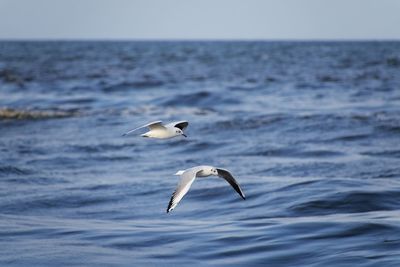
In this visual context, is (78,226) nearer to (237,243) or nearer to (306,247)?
(237,243)

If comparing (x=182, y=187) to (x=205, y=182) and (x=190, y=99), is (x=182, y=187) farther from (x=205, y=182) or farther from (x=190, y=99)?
(x=190, y=99)

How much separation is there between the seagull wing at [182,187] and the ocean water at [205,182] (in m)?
0.85

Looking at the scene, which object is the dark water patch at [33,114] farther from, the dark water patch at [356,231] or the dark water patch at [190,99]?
the dark water patch at [356,231]

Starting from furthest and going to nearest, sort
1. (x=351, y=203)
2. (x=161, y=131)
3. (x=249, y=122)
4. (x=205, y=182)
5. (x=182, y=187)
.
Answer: (x=249, y=122)
(x=205, y=182)
(x=351, y=203)
(x=161, y=131)
(x=182, y=187)

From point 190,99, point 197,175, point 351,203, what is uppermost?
point 190,99

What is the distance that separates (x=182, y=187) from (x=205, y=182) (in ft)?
17.3

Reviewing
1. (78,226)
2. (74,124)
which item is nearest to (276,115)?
(74,124)

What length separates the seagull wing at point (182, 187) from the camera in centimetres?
A: 633

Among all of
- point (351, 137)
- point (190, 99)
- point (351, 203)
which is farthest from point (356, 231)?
point (190, 99)

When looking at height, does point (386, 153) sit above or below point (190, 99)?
below

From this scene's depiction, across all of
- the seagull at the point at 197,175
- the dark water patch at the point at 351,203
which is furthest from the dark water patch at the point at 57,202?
the seagull at the point at 197,175

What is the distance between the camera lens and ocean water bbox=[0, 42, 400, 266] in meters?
7.86

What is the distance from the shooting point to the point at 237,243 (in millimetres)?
8016

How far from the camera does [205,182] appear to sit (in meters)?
12.0
